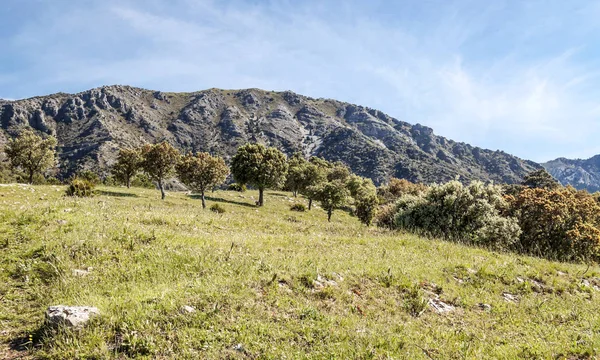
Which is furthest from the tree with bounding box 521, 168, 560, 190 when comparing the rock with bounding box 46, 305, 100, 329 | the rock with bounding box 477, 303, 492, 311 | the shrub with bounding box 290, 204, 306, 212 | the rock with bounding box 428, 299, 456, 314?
the rock with bounding box 46, 305, 100, 329

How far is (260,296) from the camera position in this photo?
26.1ft

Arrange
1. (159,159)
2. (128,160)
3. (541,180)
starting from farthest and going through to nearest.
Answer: (541,180) < (128,160) < (159,159)

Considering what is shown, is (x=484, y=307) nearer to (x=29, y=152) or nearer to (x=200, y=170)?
(x=200, y=170)

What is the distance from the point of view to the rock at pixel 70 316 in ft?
19.7

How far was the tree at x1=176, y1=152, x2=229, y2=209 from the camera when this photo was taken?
167 ft

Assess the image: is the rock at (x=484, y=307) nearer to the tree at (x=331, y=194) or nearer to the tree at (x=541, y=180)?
the tree at (x=331, y=194)

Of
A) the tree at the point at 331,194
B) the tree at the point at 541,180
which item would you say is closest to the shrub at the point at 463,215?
the tree at the point at 331,194

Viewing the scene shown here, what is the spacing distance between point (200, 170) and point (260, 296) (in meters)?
45.8

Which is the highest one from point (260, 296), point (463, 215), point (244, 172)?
point (244, 172)

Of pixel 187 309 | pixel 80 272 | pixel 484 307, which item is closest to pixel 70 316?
pixel 187 309

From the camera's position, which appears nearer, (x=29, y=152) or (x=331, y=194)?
(x=331, y=194)

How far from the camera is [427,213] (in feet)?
80.2

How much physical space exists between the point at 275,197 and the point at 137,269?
213 ft

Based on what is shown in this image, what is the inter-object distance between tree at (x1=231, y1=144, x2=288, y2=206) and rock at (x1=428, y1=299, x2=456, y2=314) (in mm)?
51940
